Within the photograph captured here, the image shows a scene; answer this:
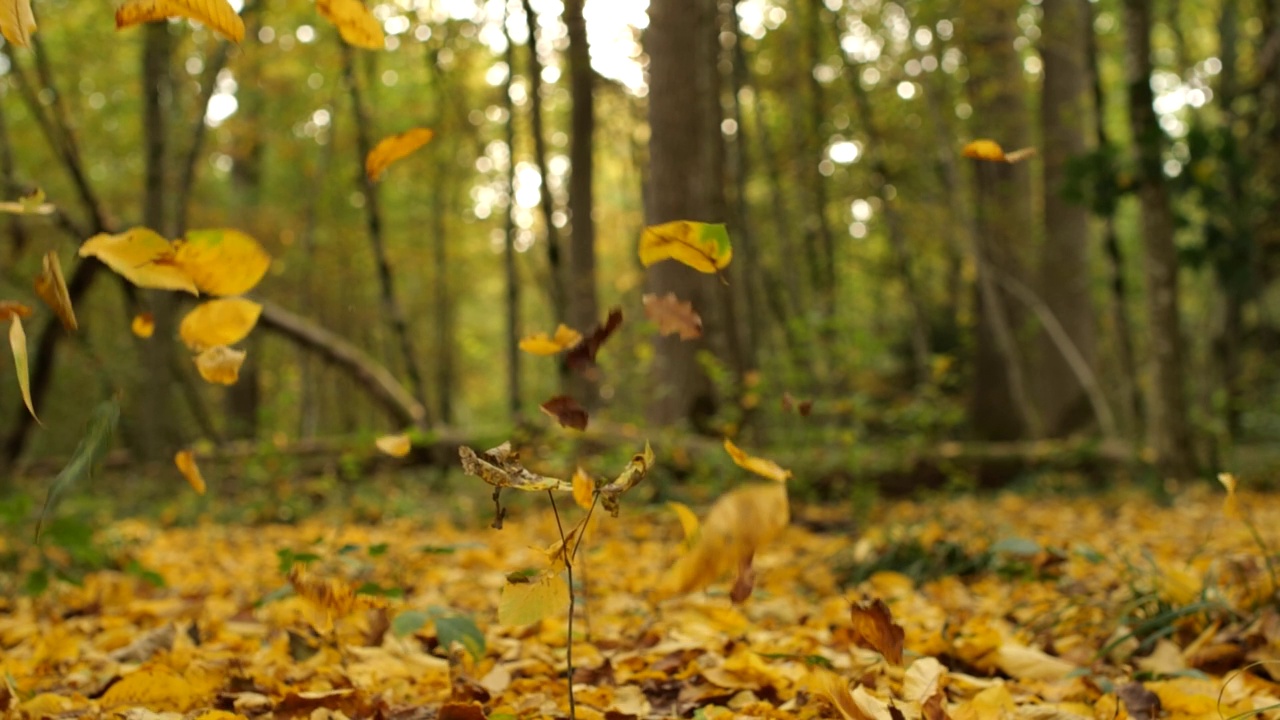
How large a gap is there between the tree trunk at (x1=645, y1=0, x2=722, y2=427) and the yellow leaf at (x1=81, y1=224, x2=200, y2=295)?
456cm

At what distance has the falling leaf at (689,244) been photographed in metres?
1.14

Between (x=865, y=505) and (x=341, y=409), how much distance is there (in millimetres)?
13244

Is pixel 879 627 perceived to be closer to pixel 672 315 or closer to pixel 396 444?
pixel 672 315

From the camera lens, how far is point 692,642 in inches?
71.7

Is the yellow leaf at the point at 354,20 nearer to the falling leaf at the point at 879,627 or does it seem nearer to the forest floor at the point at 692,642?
the forest floor at the point at 692,642

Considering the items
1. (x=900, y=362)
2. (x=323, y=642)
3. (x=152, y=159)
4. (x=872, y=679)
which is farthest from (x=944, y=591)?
(x=900, y=362)

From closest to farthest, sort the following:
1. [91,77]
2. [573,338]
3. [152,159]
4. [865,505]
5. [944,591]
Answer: [573,338] < [944,591] < [865,505] < [152,159] < [91,77]

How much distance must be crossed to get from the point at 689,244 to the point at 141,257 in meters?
0.61

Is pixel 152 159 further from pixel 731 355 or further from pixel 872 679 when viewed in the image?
pixel 872 679

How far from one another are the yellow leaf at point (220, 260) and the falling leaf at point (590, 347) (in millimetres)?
376

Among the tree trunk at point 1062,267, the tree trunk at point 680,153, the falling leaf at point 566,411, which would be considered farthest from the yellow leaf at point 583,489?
the tree trunk at point 1062,267

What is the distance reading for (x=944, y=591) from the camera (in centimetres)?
254

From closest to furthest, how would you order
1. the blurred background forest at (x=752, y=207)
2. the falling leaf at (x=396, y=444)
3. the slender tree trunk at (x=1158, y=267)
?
1. the falling leaf at (x=396, y=444)
2. the slender tree trunk at (x=1158, y=267)
3. the blurred background forest at (x=752, y=207)

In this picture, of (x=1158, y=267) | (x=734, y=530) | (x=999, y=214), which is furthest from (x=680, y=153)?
(x=734, y=530)
